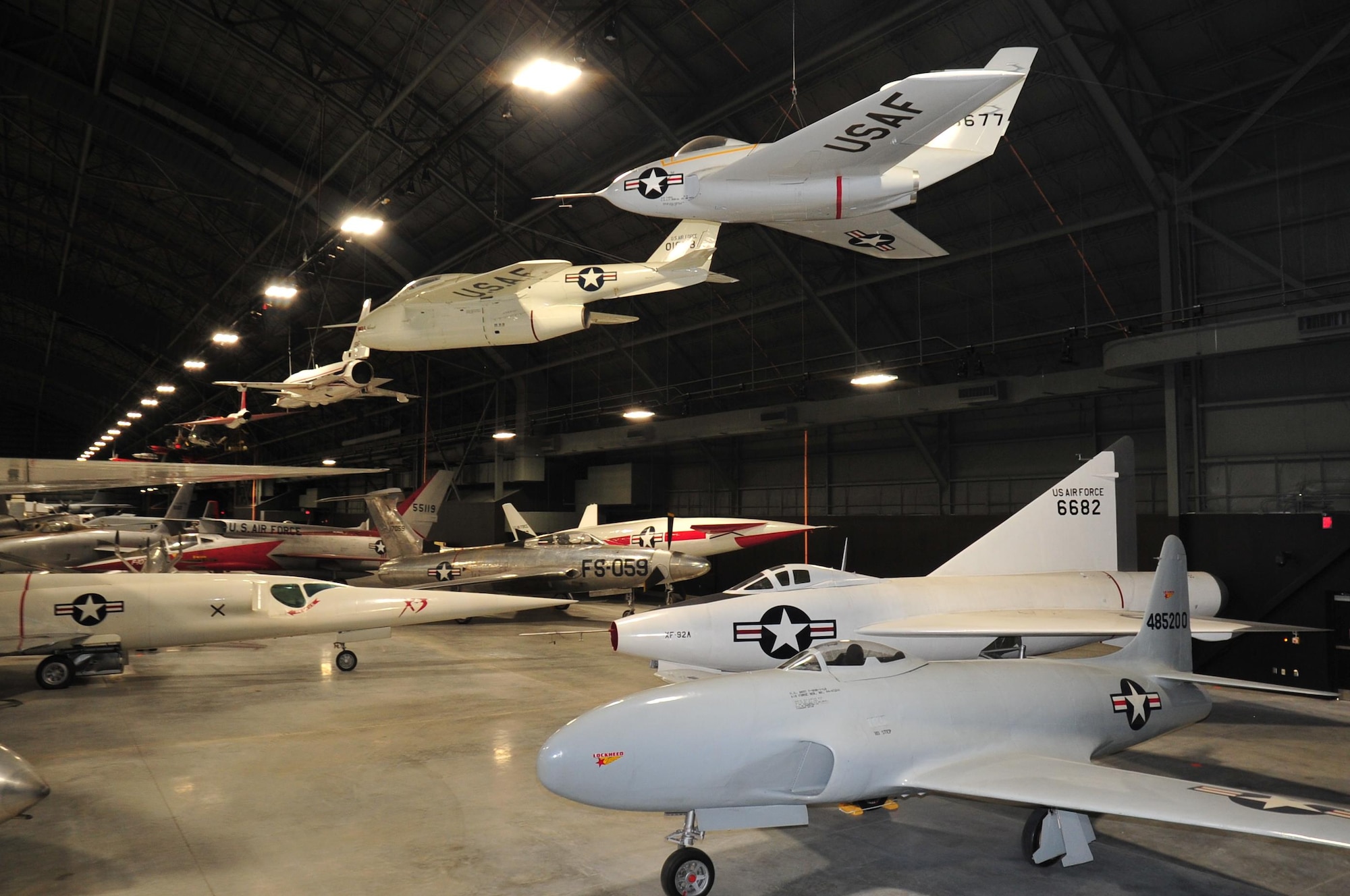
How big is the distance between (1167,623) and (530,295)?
697 centimetres

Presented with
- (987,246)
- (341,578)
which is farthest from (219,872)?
(341,578)

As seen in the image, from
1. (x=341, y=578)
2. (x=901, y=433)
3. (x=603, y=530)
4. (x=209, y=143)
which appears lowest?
(x=341, y=578)

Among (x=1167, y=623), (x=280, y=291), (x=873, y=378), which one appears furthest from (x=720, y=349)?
(x=1167, y=623)

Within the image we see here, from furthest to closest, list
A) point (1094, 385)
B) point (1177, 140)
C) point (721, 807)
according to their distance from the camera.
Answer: point (1094, 385) < point (1177, 140) < point (721, 807)

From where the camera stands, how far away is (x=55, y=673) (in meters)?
10.4

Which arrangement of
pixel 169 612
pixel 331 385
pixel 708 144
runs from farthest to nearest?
1. pixel 331 385
2. pixel 169 612
3. pixel 708 144

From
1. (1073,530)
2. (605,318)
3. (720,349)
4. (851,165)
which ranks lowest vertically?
(1073,530)

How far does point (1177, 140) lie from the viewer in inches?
519

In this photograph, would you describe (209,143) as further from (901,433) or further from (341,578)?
(901,433)

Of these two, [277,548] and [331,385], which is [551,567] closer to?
[331,385]

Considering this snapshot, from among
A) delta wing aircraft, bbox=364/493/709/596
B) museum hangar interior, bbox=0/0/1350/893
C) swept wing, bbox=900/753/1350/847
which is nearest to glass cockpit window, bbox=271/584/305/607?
museum hangar interior, bbox=0/0/1350/893

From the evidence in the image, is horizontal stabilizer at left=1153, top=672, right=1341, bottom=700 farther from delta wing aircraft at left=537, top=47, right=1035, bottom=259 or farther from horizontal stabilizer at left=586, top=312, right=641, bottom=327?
horizontal stabilizer at left=586, top=312, right=641, bottom=327

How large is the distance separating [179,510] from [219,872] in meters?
25.7

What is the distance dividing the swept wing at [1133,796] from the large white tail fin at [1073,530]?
511 cm
